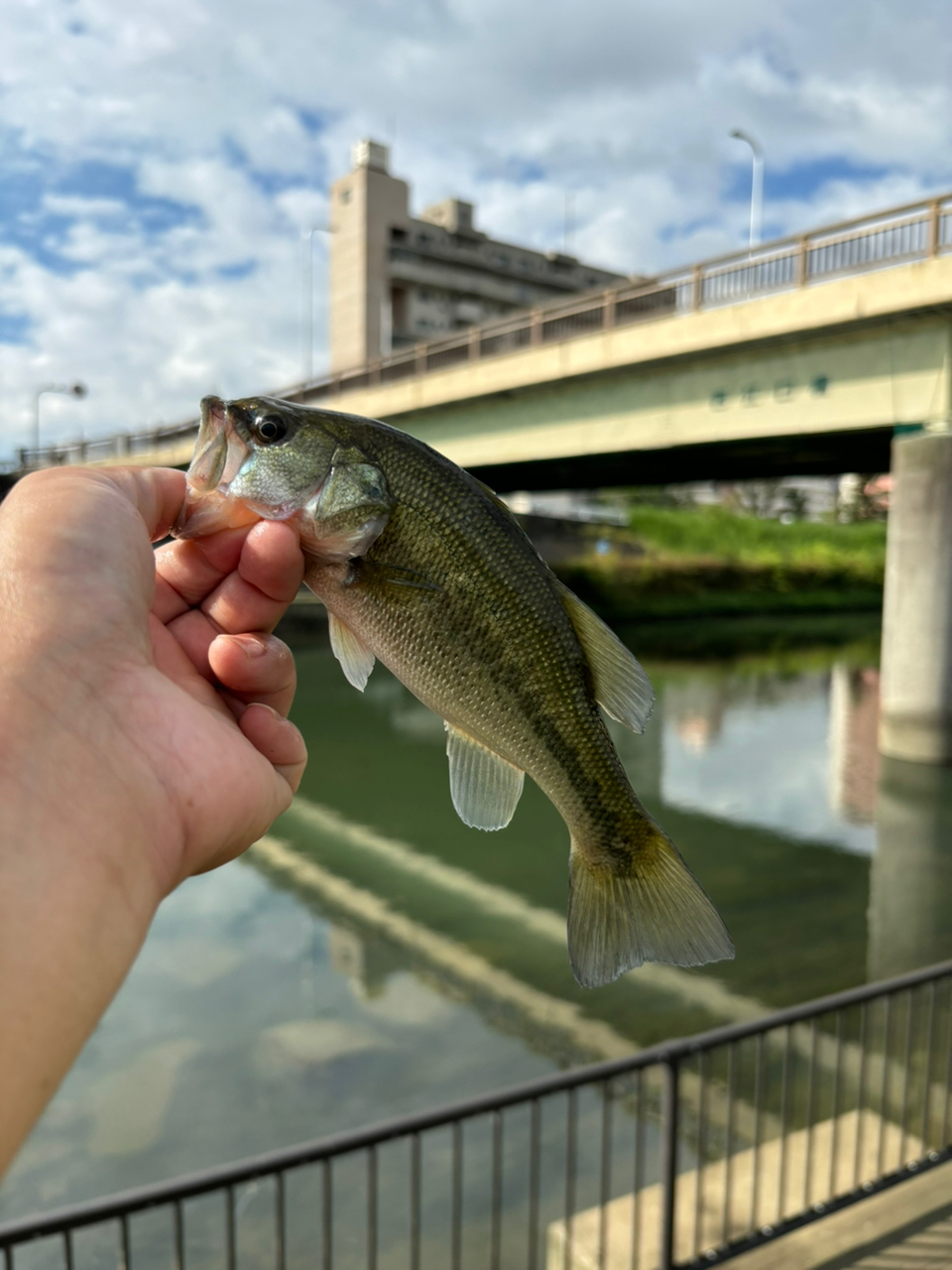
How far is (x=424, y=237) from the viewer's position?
79.9 meters

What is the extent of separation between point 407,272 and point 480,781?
266 ft

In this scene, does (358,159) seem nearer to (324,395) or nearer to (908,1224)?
(324,395)

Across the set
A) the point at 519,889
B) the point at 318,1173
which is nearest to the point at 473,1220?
the point at 318,1173

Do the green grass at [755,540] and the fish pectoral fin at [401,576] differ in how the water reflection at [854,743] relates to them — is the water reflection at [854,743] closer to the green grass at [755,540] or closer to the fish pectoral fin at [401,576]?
the green grass at [755,540]

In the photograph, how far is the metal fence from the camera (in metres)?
4.59

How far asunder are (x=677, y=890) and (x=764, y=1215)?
216 inches

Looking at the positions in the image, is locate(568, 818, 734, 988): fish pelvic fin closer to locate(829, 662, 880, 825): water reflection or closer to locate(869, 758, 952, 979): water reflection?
locate(869, 758, 952, 979): water reflection

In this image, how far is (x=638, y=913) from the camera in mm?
1663

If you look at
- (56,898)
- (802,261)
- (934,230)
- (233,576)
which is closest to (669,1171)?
(233,576)

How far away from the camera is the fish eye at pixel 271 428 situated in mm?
1803

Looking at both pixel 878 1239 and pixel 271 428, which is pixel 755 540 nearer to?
pixel 878 1239

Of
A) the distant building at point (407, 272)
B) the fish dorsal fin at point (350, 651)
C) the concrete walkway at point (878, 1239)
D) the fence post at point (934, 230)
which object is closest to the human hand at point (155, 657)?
the fish dorsal fin at point (350, 651)

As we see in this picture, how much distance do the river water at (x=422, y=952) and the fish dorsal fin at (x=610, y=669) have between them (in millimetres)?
8458

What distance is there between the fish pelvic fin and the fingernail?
0.81m
